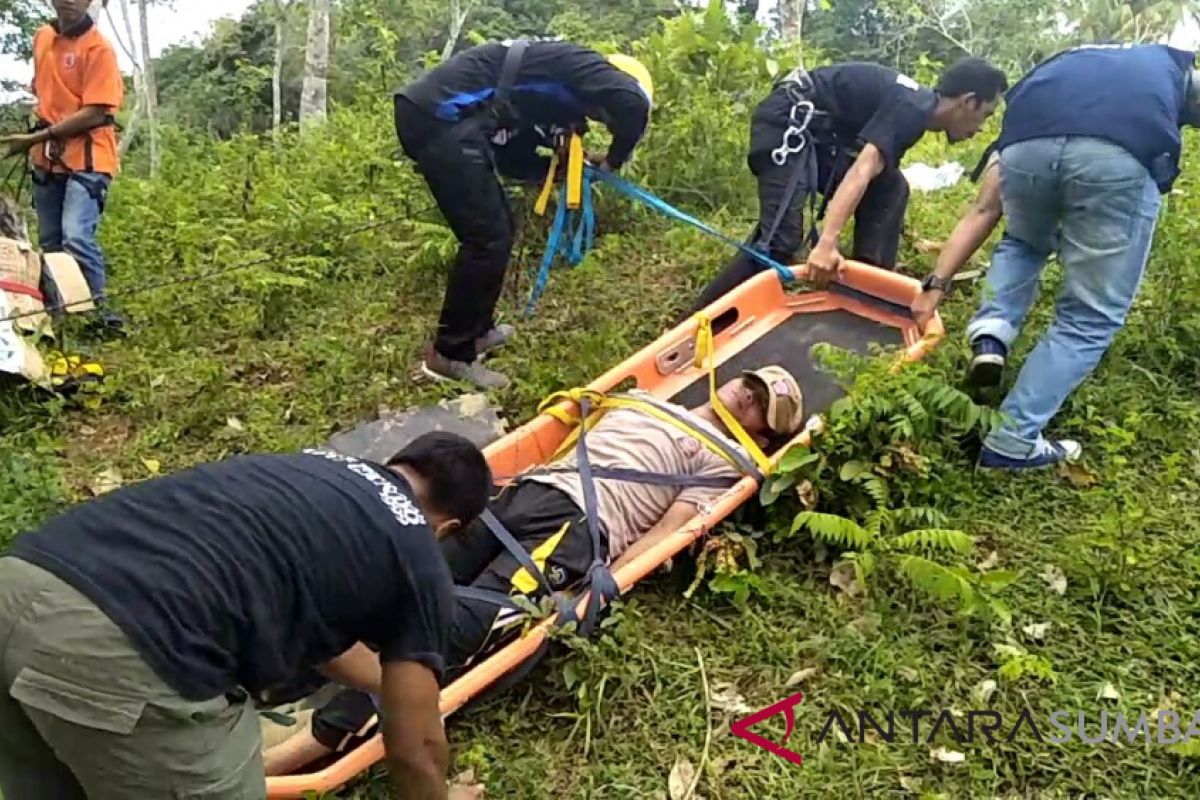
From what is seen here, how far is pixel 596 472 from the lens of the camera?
397cm

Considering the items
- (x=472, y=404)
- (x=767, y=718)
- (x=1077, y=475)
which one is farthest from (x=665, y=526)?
(x=1077, y=475)

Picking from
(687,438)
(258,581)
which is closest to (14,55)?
(687,438)

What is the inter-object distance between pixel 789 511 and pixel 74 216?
398 centimetres

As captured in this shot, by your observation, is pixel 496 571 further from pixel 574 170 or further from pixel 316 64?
pixel 316 64

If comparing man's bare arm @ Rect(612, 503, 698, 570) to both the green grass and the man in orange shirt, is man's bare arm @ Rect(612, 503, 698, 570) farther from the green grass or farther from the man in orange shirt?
the man in orange shirt

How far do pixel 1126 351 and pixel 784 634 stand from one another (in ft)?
7.48

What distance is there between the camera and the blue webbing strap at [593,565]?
3.47m

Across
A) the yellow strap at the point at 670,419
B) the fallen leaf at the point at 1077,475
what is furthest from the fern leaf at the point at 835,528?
the fallen leaf at the point at 1077,475

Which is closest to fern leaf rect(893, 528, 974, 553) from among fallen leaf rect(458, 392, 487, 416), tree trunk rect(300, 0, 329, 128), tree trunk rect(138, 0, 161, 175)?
fallen leaf rect(458, 392, 487, 416)

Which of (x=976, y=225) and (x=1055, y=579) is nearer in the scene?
(x=1055, y=579)

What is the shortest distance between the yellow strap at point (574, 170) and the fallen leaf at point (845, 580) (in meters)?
2.20

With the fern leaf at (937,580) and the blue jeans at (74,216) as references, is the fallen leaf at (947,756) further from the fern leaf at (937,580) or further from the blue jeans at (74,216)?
the blue jeans at (74,216)

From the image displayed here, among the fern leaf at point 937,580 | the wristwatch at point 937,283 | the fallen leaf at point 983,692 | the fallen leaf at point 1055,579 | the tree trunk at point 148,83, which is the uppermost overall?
the wristwatch at point 937,283

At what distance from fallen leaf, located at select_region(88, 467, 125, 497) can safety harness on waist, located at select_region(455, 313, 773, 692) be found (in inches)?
70.9
